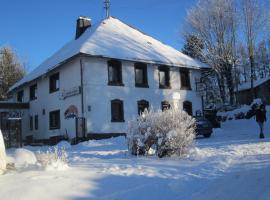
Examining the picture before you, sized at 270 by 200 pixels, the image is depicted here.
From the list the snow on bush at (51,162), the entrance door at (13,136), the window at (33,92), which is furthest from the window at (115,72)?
the snow on bush at (51,162)

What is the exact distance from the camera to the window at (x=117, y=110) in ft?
101

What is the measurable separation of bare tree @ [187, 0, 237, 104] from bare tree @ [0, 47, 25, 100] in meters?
23.1

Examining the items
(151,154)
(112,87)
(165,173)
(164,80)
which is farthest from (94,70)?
(165,173)

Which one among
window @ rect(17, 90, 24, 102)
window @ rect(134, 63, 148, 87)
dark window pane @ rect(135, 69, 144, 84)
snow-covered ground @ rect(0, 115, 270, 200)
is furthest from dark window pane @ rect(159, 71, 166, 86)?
snow-covered ground @ rect(0, 115, 270, 200)

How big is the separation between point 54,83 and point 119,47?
619 cm

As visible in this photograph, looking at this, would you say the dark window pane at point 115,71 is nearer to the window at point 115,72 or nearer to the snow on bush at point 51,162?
the window at point 115,72

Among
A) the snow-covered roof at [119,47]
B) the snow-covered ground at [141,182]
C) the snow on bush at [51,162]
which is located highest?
the snow-covered roof at [119,47]

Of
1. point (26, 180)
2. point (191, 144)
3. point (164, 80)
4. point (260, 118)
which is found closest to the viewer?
point (26, 180)

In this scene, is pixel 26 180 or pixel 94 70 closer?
pixel 26 180

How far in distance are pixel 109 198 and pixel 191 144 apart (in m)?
6.38

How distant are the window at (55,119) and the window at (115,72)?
206 inches

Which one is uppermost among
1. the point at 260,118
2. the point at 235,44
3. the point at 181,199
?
the point at 235,44

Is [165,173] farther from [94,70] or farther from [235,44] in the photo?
[235,44]

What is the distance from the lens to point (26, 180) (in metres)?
7.98
